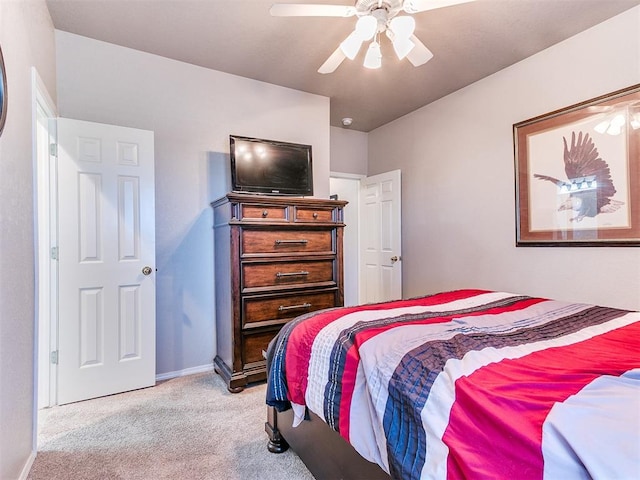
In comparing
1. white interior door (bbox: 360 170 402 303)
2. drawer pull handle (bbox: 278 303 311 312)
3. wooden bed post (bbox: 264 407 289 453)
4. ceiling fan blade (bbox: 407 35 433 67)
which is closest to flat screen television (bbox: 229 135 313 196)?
drawer pull handle (bbox: 278 303 311 312)

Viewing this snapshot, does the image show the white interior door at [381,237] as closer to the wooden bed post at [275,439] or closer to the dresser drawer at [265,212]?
the dresser drawer at [265,212]

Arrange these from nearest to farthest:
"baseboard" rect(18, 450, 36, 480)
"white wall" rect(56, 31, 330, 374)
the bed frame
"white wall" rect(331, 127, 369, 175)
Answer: the bed frame → "baseboard" rect(18, 450, 36, 480) → "white wall" rect(56, 31, 330, 374) → "white wall" rect(331, 127, 369, 175)

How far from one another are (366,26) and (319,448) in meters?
2.18

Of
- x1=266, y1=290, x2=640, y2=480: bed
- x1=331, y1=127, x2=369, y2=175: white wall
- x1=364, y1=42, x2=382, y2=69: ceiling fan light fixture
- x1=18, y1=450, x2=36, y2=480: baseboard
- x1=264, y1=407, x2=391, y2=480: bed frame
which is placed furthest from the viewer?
x1=331, y1=127, x2=369, y2=175: white wall

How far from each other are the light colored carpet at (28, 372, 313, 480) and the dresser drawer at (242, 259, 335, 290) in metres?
0.83

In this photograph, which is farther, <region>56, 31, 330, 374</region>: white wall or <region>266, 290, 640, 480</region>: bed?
<region>56, 31, 330, 374</region>: white wall

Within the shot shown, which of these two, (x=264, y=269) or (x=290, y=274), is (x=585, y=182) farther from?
(x=264, y=269)

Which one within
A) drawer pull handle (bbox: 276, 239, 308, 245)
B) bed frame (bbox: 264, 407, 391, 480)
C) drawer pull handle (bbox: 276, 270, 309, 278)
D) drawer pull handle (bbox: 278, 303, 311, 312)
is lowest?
bed frame (bbox: 264, 407, 391, 480)

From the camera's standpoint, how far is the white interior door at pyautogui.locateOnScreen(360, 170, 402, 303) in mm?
4126

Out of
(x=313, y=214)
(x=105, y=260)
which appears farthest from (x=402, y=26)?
(x=105, y=260)

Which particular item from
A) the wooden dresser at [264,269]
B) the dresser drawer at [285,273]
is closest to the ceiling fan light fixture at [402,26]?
the wooden dresser at [264,269]

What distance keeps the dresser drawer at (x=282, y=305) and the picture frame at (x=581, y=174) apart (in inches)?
71.3

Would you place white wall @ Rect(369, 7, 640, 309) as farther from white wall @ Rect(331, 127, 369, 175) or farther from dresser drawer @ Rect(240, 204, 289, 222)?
dresser drawer @ Rect(240, 204, 289, 222)

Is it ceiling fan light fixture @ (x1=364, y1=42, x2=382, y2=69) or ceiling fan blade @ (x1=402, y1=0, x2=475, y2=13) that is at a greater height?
ceiling fan blade @ (x1=402, y1=0, x2=475, y2=13)
